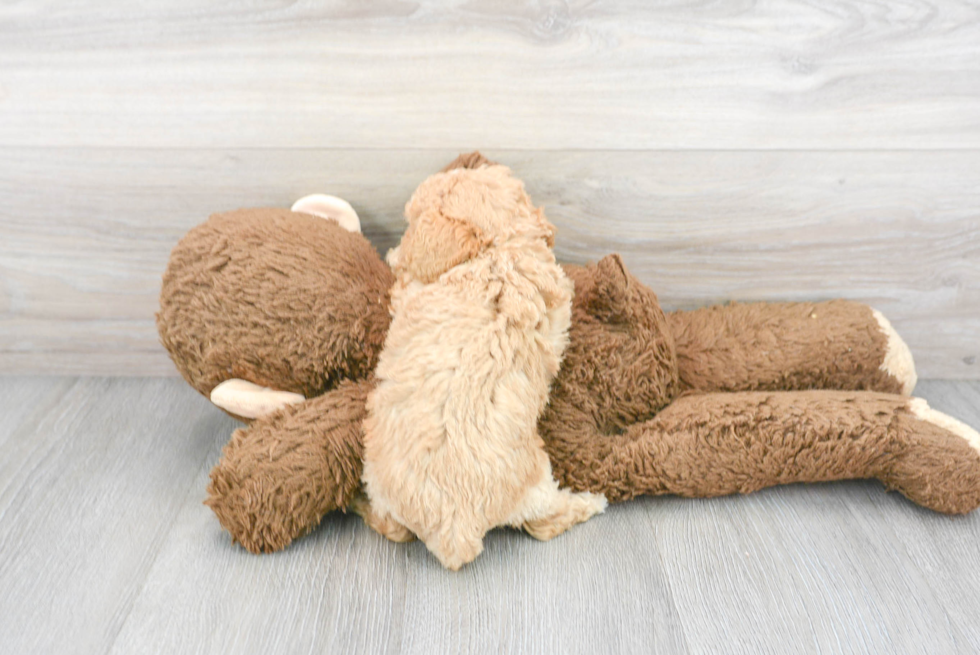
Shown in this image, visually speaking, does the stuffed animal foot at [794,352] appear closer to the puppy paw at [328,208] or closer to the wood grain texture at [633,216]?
the wood grain texture at [633,216]

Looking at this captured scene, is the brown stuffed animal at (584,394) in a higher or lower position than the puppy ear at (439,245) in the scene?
lower

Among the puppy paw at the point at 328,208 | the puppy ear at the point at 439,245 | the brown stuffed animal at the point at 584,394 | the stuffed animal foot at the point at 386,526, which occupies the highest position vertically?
the puppy ear at the point at 439,245

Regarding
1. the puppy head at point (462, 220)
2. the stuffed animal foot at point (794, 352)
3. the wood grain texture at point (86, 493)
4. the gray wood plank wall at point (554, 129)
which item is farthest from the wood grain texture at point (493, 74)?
the wood grain texture at point (86, 493)

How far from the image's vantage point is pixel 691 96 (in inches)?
35.5

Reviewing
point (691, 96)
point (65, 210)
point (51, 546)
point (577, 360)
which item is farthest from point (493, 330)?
point (65, 210)

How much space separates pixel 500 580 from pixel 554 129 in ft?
1.80

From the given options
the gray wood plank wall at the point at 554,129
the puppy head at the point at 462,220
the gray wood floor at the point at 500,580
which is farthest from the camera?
the gray wood plank wall at the point at 554,129

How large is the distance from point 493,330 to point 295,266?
0.85ft

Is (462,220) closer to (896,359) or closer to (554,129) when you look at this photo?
(554,129)

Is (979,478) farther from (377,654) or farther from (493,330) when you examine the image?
(377,654)

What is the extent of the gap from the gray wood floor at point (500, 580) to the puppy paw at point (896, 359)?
0.17 meters

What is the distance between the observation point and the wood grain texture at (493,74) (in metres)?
0.86

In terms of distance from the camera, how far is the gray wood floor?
0.66 metres

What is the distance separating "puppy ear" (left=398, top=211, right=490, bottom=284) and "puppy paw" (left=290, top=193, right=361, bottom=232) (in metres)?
0.17
